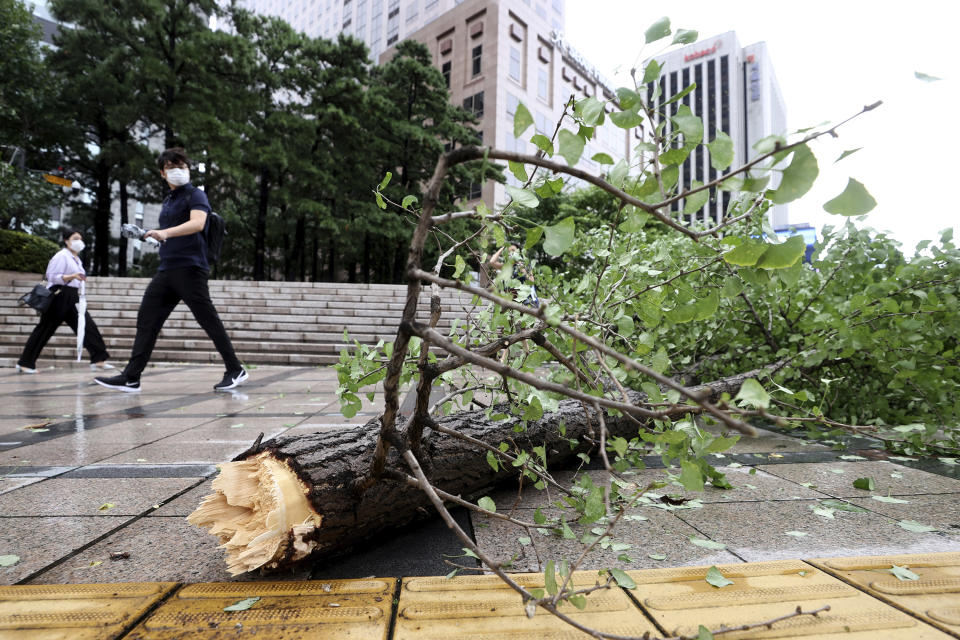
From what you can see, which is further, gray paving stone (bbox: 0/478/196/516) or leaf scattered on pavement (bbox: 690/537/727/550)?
gray paving stone (bbox: 0/478/196/516)

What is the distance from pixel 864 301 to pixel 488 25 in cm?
4094

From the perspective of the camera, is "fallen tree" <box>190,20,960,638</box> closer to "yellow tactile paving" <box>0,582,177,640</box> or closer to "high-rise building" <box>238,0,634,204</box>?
"yellow tactile paving" <box>0,582,177,640</box>

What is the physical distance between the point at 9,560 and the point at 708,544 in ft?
7.44

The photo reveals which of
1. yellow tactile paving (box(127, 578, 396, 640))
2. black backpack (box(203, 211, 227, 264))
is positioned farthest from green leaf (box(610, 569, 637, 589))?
black backpack (box(203, 211, 227, 264))

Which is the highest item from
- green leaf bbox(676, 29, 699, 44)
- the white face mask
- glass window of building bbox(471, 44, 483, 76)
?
glass window of building bbox(471, 44, 483, 76)

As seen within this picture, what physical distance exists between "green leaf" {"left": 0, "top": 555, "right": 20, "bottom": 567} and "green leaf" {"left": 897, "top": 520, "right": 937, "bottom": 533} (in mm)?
3020

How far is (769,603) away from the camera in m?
1.31

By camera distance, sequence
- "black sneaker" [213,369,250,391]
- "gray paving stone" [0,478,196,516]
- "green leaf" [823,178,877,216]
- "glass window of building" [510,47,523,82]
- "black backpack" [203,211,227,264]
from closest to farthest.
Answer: "green leaf" [823,178,877,216] < "gray paving stone" [0,478,196,516] < "black backpack" [203,211,227,264] < "black sneaker" [213,369,250,391] < "glass window of building" [510,47,523,82]

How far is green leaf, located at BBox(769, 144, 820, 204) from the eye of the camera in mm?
828

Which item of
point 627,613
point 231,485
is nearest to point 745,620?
point 627,613

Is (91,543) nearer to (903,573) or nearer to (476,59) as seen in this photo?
(903,573)

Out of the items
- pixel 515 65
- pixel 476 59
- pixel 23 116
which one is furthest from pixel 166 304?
pixel 515 65

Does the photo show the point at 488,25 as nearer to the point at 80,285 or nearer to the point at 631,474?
the point at 80,285

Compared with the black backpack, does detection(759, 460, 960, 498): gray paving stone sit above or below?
below
